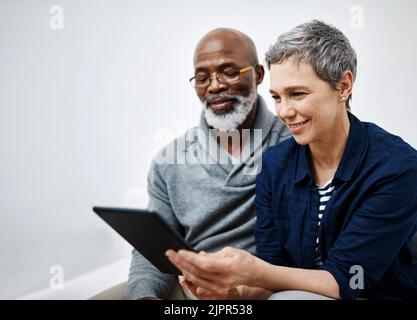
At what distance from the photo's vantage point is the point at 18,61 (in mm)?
1925

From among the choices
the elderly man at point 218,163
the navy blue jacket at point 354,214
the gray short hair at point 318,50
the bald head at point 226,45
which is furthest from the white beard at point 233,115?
the gray short hair at point 318,50

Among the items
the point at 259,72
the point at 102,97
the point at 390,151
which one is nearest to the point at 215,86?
the point at 259,72

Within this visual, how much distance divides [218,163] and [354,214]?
473 millimetres

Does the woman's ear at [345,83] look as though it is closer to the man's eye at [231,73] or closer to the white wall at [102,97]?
the man's eye at [231,73]

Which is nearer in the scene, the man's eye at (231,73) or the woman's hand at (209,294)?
the woman's hand at (209,294)

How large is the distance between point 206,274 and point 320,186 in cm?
37

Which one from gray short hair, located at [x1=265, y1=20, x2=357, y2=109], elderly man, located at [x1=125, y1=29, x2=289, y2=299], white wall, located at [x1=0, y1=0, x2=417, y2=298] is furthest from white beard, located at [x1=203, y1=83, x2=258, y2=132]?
white wall, located at [x1=0, y1=0, x2=417, y2=298]

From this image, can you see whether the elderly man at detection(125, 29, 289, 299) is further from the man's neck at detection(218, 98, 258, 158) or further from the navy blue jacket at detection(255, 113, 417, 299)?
the navy blue jacket at detection(255, 113, 417, 299)

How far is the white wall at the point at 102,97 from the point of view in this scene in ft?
5.77

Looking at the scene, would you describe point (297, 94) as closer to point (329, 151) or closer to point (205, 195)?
point (329, 151)

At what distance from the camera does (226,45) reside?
1430 mm

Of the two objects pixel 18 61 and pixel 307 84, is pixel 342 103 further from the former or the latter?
pixel 18 61

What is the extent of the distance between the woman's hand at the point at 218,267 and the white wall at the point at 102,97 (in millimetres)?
991

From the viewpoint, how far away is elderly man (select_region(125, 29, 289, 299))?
140 centimetres
